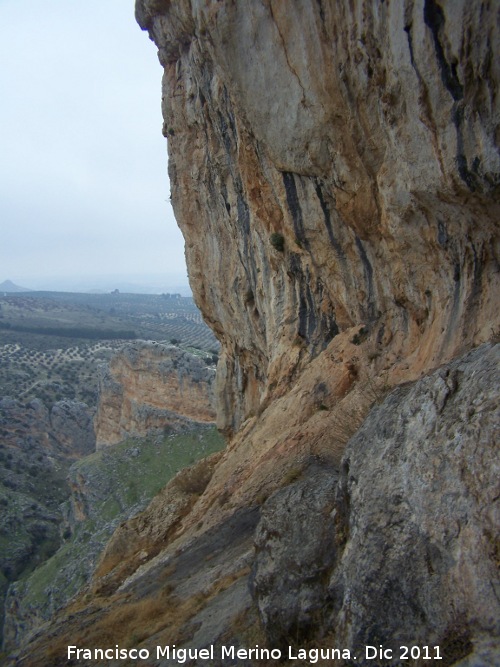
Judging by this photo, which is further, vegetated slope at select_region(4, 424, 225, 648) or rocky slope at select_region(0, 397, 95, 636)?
rocky slope at select_region(0, 397, 95, 636)

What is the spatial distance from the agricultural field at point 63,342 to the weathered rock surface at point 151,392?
6.68 meters

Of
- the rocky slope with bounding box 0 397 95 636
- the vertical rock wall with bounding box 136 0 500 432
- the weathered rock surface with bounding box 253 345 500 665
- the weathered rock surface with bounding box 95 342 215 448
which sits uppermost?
the vertical rock wall with bounding box 136 0 500 432

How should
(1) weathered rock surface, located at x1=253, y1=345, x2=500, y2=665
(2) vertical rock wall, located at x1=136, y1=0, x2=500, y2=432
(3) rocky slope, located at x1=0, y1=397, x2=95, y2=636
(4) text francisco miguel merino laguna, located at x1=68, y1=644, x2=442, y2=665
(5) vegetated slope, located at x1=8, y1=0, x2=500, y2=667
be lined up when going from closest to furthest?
(1) weathered rock surface, located at x1=253, y1=345, x2=500, y2=665
(4) text francisco miguel merino laguna, located at x1=68, y1=644, x2=442, y2=665
(5) vegetated slope, located at x1=8, y1=0, x2=500, y2=667
(2) vertical rock wall, located at x1=136, y1=0, x2=500, y2=432
(3) rocky slope, located at x1=0, y1=397, x2=95, y2=636

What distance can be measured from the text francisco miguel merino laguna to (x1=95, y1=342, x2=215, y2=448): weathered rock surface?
29.7m

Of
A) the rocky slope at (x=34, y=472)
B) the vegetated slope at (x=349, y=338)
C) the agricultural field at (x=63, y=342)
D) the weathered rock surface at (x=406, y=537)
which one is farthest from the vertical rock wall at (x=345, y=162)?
the agricultural field at (x=63, y=342)

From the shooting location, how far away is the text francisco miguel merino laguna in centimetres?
468

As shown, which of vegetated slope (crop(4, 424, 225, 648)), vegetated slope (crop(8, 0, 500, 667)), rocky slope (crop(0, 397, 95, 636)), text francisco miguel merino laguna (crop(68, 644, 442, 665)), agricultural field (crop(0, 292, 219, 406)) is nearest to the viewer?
text francisco miguel merino laguna (crop(68, 644, 442, 665))

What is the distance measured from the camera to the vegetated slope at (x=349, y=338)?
199 inches

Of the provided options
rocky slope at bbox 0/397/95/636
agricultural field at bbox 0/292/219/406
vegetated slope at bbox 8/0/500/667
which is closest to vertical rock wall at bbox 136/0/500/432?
vegetated slope at bbox 8/0/500/667

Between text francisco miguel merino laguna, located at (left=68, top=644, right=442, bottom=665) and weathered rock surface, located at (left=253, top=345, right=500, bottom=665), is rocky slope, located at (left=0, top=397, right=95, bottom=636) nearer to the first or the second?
text francisco miguel merino laguna, located at (left=68, top=644, right=442, bottom=665)

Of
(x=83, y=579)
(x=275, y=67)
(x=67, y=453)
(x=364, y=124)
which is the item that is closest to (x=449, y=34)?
(x=364, y=124)

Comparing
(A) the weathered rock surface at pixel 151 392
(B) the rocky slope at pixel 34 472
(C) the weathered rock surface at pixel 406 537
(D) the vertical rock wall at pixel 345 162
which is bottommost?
(B) the rocky slope at pixel 34 472

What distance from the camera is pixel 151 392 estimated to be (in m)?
41.5

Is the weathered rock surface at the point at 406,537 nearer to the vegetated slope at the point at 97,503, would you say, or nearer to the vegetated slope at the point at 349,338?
the vegetated slope at the point at 349,338
